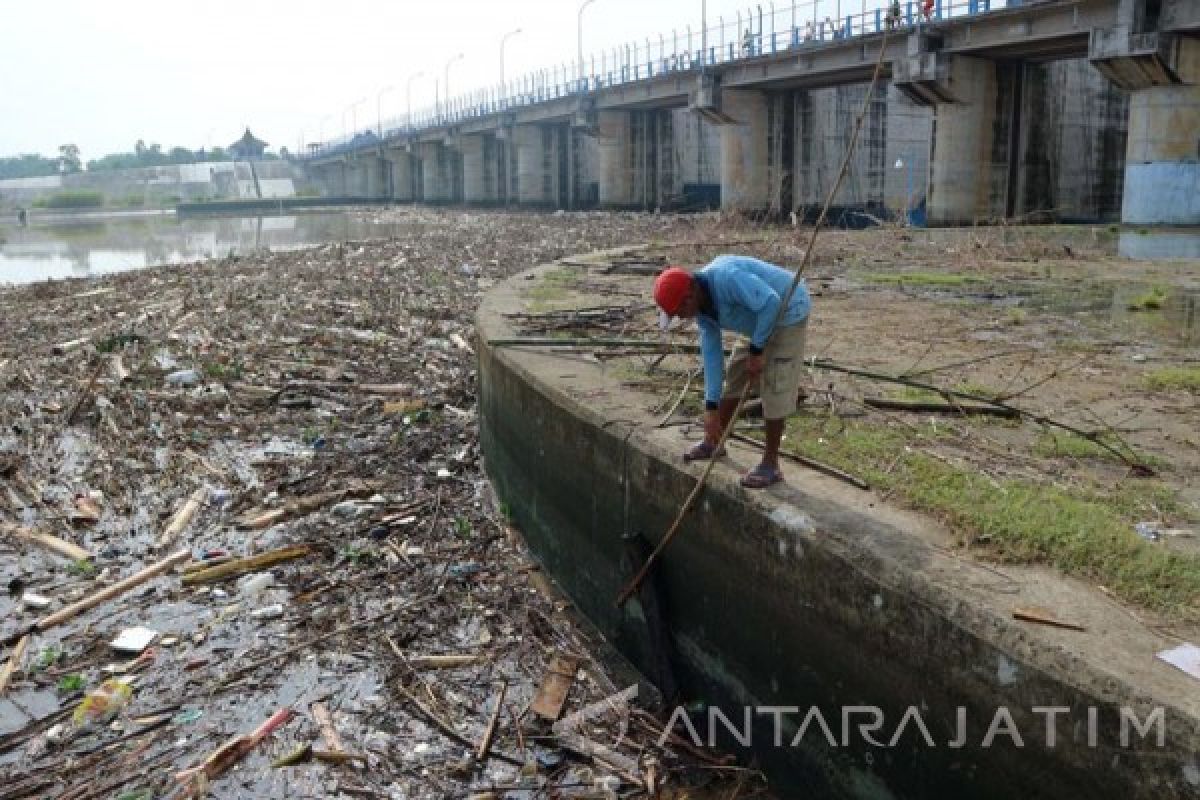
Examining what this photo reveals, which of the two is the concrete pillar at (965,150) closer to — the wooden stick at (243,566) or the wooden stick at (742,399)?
the wooden stick at (742,399)

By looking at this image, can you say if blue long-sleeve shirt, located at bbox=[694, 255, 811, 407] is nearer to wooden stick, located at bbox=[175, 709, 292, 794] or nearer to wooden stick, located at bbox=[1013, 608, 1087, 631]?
wooden stick, located at bbox=[1013, 608, 1087, 631]

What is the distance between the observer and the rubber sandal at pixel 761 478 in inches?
175

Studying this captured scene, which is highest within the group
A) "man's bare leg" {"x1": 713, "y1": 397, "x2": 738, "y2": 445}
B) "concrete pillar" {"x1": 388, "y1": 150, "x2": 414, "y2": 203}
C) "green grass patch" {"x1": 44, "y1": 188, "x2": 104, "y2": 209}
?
"concrete pillar" {"x1": 388, "y1": 150, "x2": 414, "y2": 203}

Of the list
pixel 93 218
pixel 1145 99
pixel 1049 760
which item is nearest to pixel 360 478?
pixel 1049 760

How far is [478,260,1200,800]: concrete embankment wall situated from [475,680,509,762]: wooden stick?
2.79ft

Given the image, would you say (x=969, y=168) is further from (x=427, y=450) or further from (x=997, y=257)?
(x=427, y=450)

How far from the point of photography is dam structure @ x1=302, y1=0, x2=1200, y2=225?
23.8 m

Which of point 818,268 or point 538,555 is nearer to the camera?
point 538,555

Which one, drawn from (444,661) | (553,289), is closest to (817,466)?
(444,661)

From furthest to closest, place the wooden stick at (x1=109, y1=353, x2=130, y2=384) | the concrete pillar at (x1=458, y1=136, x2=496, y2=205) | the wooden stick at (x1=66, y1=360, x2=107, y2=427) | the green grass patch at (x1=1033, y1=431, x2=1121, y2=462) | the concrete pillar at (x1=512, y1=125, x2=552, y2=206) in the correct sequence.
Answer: the concrete pillar at (x1=458, y1=136, x2=496, y2=205) → the concrete pillar at (x1=512, y1=125, x2=552, y2=206) → the wooden stick at (x1=109, y1=353, x2=130, y2=384) → the wooden stick at (x1=66, y1=360, x2=107, y2=427) → the green grass patch at (x1=1033, y1=431, x2=1121, y2=462)

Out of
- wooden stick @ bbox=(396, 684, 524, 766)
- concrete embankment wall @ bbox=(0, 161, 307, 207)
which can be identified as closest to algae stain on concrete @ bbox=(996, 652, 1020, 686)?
wooden stick @ bbox=(396, 684, 524, 766)

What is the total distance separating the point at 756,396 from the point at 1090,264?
11.2 m

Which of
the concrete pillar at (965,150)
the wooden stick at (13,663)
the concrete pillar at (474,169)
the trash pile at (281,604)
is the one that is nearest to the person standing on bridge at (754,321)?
the trash pile at (281,604)

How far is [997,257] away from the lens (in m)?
15.2
